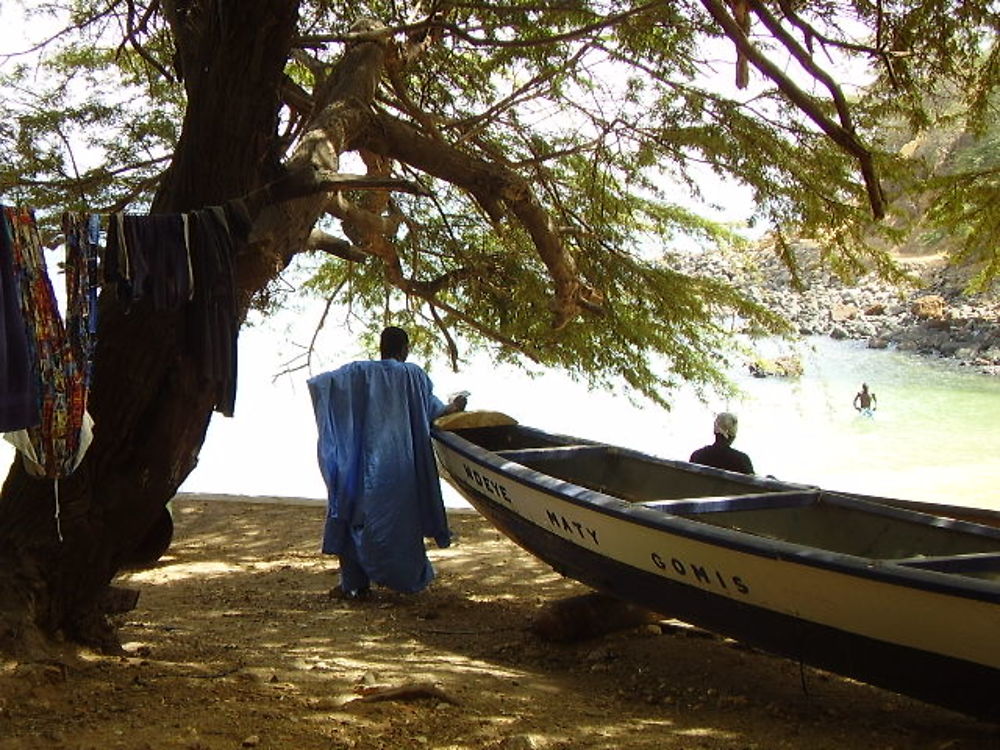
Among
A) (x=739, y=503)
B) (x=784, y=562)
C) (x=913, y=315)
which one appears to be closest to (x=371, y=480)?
(x=739, y=503)

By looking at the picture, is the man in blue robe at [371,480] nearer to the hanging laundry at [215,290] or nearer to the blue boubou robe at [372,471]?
the blue boubou robe at [372,471]

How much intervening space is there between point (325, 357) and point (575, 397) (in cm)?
2138

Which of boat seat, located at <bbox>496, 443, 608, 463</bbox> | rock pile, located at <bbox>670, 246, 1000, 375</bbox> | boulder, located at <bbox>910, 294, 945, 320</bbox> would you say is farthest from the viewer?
boulder, located at <bbox>910, 294, 945, 320</bbox>

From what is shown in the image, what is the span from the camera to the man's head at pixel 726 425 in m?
5.77

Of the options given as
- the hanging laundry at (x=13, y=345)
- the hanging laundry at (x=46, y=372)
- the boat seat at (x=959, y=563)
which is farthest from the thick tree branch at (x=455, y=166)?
the boat seat at (x=959, y=563)

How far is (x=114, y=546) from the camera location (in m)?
3.96

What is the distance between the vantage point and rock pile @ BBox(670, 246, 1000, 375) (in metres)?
36.4

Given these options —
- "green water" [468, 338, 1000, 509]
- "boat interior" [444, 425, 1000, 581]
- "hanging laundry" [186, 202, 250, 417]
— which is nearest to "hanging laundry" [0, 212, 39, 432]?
"hanging laundry" [186, 202, 250, 417]

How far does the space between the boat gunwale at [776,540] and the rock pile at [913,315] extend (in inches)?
1136

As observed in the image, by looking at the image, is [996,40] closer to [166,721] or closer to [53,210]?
[166,721]

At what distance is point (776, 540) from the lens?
13.0 ft

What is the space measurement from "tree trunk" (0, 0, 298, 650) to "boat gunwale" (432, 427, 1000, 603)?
1737mm

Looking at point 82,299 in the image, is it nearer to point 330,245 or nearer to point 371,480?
point 371,480

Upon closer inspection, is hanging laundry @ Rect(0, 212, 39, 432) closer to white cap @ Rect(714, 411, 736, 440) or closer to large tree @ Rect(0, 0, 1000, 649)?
large tree @ Rect(0, 0, 1000, 649)
